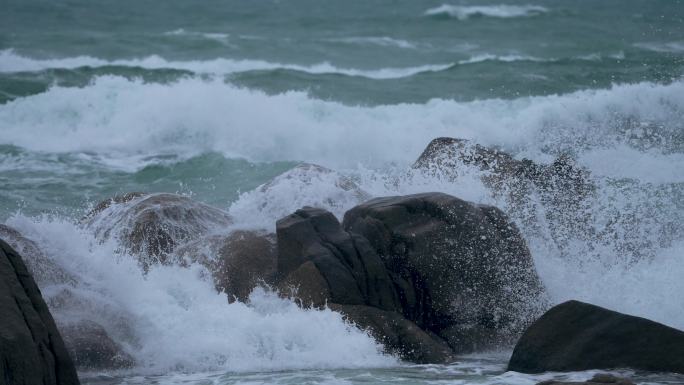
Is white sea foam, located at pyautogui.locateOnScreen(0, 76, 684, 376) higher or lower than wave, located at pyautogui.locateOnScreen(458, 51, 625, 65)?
lower

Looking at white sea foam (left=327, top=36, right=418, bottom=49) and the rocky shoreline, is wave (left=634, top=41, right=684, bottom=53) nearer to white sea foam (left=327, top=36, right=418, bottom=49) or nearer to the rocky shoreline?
white sea foam (left=327, top=36, right=418, bottom=49)

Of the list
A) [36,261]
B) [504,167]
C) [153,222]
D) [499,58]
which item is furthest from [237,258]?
[499,58]

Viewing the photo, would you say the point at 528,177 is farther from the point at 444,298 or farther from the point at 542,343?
the point at 542,343

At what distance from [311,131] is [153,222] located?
8.10 metres

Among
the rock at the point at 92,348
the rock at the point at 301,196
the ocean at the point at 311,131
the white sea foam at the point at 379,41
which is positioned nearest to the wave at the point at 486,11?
the ocean at the point at 311,131

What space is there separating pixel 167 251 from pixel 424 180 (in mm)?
2672

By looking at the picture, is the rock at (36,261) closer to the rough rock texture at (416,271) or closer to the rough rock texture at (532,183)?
the rough rock texture at (416,271)

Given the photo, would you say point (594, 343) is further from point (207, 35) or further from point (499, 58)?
point (207, 35)

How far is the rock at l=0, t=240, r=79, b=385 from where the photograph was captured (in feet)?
18.1

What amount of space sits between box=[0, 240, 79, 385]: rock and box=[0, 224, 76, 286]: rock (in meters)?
1.55

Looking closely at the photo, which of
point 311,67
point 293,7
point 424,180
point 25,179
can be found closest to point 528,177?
point 424,180

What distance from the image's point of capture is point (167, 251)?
8695mm

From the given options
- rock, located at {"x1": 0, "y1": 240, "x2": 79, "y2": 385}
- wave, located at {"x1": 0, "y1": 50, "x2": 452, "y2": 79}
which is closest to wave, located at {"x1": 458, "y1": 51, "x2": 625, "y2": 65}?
wave, located at {"x1": 0, "y1": 50, "x2": 452, "y2": 79}

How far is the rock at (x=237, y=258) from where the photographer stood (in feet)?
26.5
